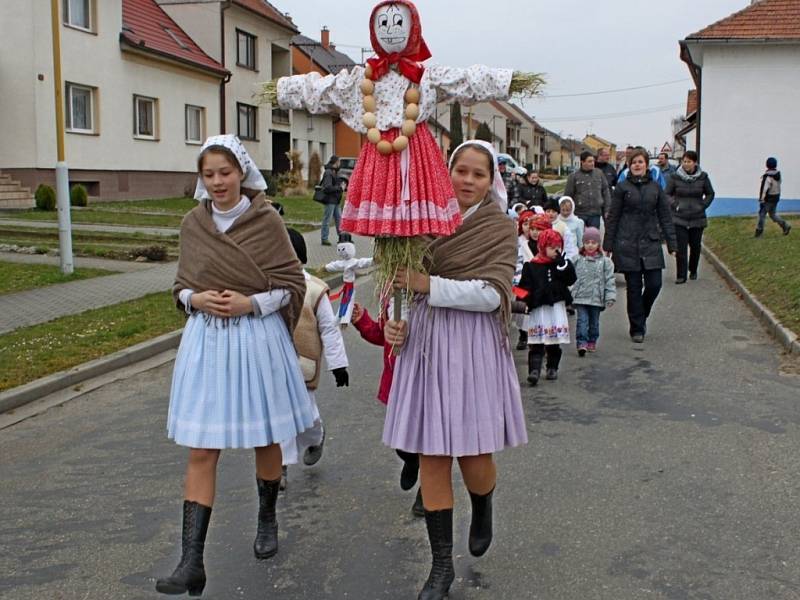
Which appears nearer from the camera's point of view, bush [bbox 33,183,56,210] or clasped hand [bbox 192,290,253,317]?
clasped hand [bbox 192,290,253,317]

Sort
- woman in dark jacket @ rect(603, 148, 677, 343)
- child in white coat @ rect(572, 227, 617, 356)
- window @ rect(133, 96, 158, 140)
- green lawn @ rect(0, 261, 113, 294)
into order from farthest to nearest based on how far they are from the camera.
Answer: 1. window @ rect(133, 96, 158, 140)
2. green lawn @ rect(0, 261, 113, 294)
3. woman in dark jacket @ rect(603, 148, 677, 343)
4. child in white coat @ rect(572, 227, 617, 356)

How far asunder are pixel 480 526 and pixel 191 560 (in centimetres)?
127

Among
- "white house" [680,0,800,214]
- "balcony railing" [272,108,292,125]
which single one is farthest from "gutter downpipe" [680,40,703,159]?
"balcony railing" [272,108,292,125]

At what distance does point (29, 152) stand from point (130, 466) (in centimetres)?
2122

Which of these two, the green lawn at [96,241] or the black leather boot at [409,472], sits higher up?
the green lawn at [96,241]

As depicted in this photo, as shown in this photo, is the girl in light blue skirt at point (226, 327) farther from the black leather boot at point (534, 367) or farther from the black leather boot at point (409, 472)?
the black leather boot at point (534, 367)

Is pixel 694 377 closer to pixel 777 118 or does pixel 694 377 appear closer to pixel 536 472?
pixel 536 472

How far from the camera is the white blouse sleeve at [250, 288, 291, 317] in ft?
13.0

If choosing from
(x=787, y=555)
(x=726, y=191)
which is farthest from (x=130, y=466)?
(x=726, y=191)

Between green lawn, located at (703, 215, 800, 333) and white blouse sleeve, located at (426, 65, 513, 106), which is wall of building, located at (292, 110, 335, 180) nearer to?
green lawn, located at (703, 215, 800, 333)

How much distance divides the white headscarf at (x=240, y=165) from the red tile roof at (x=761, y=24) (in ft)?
84.4

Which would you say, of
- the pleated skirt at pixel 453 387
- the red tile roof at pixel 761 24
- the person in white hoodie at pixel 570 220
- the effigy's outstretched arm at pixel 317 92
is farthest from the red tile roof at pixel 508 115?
the pleated skirt at pixel 453 387

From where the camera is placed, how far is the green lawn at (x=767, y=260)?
11141mm

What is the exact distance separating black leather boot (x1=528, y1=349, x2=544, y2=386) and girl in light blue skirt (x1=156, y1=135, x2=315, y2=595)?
408 centimetres
